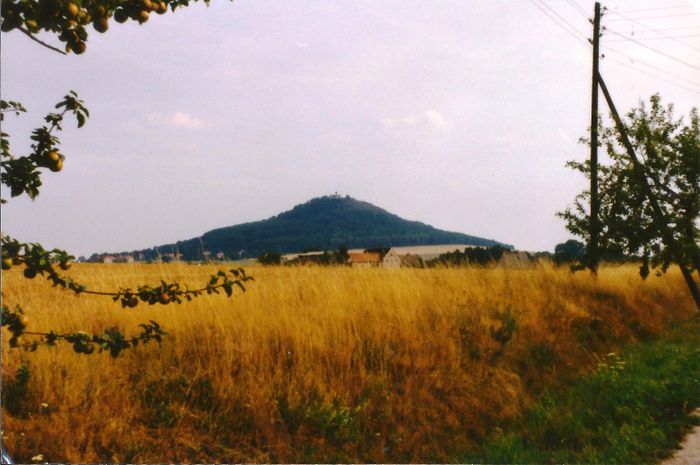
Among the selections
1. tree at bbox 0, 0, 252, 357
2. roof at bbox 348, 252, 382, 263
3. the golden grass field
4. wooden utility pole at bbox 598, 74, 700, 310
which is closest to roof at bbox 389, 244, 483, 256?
roof at bbox 348, 252, 382, 263

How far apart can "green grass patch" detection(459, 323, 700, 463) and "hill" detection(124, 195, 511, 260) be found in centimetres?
593

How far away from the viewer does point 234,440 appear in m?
4.26

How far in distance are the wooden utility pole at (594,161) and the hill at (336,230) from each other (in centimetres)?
284

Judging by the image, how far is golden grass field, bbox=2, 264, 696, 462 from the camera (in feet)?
13.6

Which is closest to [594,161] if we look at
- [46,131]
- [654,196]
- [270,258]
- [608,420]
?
[654,196]

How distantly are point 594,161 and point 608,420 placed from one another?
925 centimetres

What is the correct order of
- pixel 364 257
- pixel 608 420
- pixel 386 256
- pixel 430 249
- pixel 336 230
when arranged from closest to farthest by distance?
pixel 608 420
pixel 364 257
pixel 386 256
pixel 336 230
pixel 430 249

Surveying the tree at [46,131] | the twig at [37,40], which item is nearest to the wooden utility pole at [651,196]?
the tree at [46,131]

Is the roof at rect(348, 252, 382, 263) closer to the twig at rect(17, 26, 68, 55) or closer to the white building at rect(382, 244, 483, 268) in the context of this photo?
the white building at rect(382, 244, 483, 268)

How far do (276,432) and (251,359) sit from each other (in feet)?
3.22

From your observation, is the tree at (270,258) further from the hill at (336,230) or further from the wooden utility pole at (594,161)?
the wooden utility pole at (594,161)

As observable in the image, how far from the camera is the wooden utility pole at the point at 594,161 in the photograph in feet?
37.4

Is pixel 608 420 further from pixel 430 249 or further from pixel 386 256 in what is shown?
pixel 430 249

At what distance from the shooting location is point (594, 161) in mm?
12664
